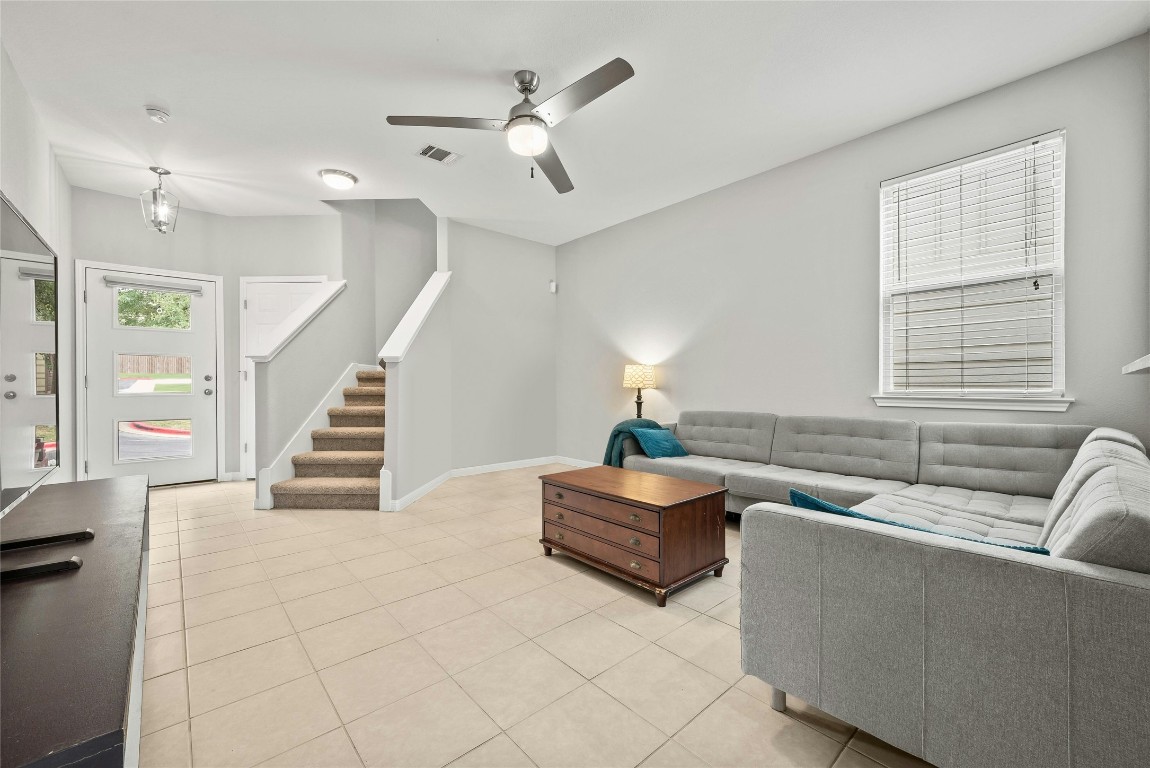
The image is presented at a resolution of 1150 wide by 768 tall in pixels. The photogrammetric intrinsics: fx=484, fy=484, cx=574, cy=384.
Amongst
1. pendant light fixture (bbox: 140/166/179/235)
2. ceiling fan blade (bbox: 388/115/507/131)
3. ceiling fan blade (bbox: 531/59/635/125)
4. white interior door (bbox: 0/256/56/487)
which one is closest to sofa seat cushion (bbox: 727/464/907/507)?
ceiling fan blade (bbox: 531/59/635/125)

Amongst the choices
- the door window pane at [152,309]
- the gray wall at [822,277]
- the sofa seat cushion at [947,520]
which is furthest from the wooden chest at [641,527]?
the door window pane at [152,309]

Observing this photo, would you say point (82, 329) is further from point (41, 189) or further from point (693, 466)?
point (693, 466)

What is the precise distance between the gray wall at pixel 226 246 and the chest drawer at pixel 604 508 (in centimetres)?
302

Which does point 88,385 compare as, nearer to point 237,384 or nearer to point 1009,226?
point 237,384

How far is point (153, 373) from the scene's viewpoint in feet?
15.2

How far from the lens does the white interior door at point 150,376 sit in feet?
14.3

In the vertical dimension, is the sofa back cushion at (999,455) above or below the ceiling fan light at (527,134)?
below

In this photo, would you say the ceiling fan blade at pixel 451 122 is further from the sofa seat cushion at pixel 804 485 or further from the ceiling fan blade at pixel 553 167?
the sofa seat cushion at pixel 804 485

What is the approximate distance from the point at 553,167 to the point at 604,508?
207 centimetres

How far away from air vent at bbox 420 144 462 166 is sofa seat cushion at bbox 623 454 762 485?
2.74 m

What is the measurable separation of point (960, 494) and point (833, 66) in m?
2.47

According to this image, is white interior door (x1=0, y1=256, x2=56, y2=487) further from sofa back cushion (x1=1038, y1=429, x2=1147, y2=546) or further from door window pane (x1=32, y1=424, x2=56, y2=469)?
sofa back cushion (x1=1038, y1=429, x2=1147, y2=546)

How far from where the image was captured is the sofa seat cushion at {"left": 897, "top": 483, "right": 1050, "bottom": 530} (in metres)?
2.22

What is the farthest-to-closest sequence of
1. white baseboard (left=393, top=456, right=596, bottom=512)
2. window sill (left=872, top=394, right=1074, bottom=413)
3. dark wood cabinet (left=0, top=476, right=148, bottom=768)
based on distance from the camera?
1. white baseboard (left=393, top=456, right=596, bottom=512)
2. window sill (left=872, top=394, right=1074, bottom=413)
3. dark wood cabinet (left=0, top=476, right=148, bottom=768)
